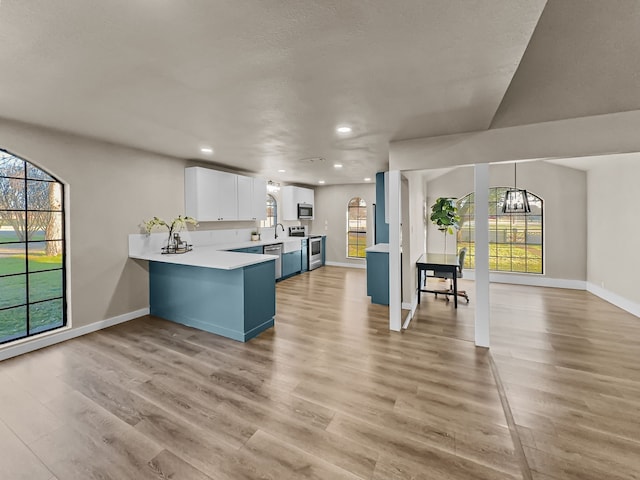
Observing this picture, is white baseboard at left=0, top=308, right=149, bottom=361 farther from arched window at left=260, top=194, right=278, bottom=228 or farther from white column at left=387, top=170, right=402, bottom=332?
arched window at left=260, top=194, right=278, bottom=228

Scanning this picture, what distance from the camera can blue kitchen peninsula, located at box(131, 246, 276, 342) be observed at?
323cm

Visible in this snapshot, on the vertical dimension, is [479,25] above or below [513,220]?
above

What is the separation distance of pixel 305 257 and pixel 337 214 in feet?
5.82

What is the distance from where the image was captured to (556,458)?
64.9 inches

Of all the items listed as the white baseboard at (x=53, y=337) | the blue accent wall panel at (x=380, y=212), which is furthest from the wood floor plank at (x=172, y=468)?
the blue accent wall panel at (x=380, y=212)

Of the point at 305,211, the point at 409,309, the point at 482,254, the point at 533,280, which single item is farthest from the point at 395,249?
the point at 305,211

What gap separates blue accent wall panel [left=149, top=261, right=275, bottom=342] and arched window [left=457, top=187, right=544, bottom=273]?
16.2ft

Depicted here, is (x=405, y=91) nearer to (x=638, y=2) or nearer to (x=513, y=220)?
(x=638, y=2)

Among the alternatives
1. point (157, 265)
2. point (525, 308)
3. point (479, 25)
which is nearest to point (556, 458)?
point (479, 25)

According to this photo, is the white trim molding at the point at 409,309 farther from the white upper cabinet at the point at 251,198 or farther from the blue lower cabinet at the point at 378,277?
the white upper cabinet at the point at 251,198

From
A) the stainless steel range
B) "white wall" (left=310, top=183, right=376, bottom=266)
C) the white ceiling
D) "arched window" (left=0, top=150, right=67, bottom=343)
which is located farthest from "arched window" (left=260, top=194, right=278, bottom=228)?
"arched window" (left=0, top=150, right=67, bottom=343)

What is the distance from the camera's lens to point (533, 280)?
5.80 m

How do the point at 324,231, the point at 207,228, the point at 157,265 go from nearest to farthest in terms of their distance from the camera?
the point at 157,265, the point at 207,228, the point at 324,231

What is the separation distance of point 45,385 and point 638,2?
509 cm
